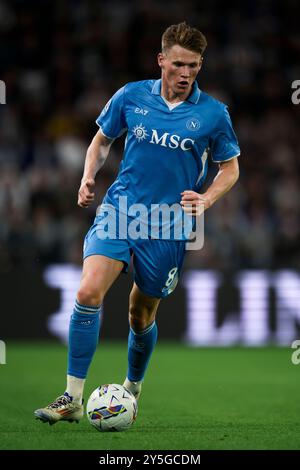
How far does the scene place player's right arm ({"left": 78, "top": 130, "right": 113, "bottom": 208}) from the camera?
5.78 m

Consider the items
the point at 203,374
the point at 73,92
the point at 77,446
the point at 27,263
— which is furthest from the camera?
the point at 73,92

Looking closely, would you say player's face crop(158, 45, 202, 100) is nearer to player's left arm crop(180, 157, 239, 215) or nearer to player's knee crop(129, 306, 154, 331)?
player's left arm crop(180, 157, 239, 215)

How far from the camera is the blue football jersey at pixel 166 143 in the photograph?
5.99 metres

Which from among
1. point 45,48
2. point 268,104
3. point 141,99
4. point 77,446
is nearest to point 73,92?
point 45,48

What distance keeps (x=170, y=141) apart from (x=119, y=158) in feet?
22.9

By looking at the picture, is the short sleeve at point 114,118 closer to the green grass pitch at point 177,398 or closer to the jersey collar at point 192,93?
the jersey collar at point 192,93

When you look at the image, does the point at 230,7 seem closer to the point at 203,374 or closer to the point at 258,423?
the point at 203,374

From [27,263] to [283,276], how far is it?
118 inches

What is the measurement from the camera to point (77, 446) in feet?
16.3

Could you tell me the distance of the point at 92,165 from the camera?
609cm

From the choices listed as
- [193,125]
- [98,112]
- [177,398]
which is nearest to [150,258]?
[193,125]

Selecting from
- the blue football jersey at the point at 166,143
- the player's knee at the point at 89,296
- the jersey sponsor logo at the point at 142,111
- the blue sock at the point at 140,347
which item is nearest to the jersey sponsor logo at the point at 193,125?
the blue football jersey at the point at 166,143

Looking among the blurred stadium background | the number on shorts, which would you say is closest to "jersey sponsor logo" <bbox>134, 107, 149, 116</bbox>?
the number on shorts

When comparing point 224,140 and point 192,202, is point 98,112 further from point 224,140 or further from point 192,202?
point 192,202
